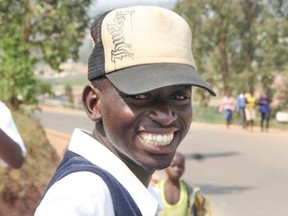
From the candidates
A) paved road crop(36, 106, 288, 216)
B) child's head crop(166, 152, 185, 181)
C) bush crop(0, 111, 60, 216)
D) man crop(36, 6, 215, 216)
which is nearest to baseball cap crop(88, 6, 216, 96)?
man crop(36, 6, 215, 216)

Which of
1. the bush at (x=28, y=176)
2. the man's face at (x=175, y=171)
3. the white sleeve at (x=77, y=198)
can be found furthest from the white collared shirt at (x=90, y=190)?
the bush at (x=28, y=176)

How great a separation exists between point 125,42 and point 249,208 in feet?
26.7

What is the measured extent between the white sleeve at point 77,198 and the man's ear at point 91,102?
0.22 m

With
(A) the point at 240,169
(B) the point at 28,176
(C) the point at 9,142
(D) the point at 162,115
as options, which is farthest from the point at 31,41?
(D) the point at 162,115

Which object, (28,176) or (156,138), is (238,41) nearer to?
(28,176)

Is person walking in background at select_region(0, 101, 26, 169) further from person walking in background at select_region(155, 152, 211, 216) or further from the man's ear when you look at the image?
person walking in background at select_region(155, 152, 211, 216)

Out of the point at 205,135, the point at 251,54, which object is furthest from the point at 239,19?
the point at 205,135

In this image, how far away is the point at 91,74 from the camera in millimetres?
1568

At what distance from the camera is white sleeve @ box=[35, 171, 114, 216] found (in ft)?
4.27

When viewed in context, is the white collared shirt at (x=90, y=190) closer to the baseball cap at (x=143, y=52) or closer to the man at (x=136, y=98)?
the man at (x=136, y=98)

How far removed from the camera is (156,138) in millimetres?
1520

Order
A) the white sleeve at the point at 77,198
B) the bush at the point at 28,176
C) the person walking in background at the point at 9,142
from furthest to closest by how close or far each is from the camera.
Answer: the bush at the point at 28,176, the person walking in background at the point at 9,142, the white sleeve at the point at 77,198

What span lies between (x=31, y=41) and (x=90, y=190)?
7844mm

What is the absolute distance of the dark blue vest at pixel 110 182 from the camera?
1.41 meters
